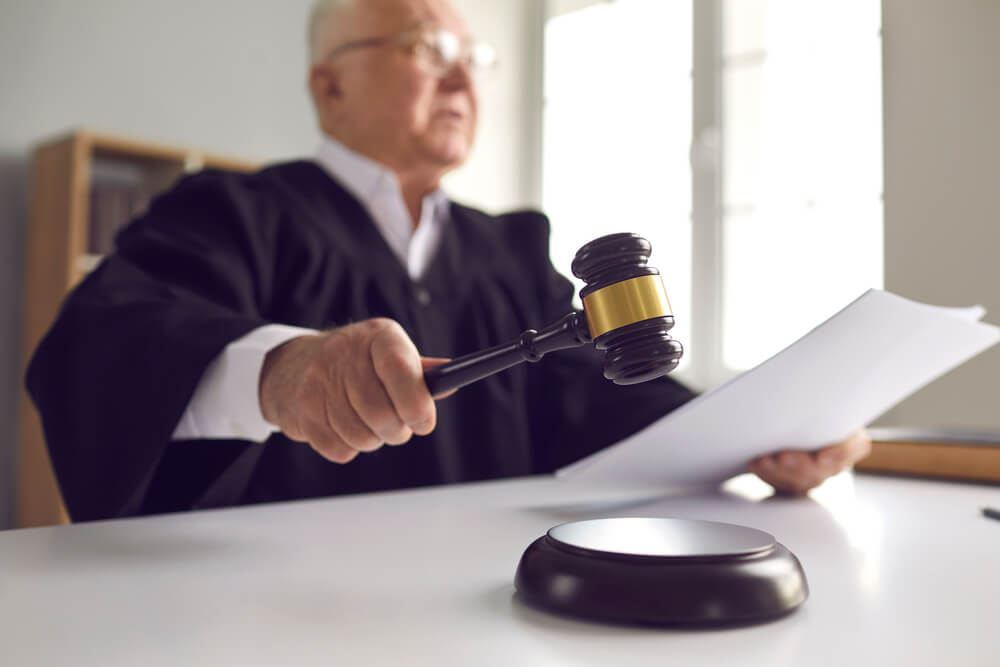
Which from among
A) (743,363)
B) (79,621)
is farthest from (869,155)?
(79,621)

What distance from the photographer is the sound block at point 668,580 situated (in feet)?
1.57

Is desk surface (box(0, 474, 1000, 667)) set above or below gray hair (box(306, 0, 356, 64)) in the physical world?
below

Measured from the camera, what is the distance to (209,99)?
4.47 metres

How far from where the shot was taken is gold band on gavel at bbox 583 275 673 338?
23.4 inches

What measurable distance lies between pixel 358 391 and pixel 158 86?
4159mm

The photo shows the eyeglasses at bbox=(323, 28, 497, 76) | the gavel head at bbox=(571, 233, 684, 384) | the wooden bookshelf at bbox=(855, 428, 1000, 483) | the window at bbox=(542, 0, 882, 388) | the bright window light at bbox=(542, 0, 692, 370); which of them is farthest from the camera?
the bright window light at bbox=(542, 0, 692, 370)

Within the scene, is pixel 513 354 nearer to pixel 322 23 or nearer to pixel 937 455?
pixel 937 455

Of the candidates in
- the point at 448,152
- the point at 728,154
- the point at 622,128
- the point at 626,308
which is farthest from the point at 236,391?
the point at 622,128

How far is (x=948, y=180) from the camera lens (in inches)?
119

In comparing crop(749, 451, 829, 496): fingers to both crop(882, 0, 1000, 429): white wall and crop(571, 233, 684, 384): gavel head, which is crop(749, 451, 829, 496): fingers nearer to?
crop(571, 233, 684, 384): gavel head

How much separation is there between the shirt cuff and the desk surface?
0.35ft

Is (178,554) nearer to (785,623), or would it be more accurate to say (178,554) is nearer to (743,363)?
(785,623)

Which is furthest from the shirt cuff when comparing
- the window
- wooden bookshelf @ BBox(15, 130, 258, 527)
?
the window

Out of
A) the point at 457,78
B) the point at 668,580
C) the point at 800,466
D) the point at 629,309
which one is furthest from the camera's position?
the point at 457,78
